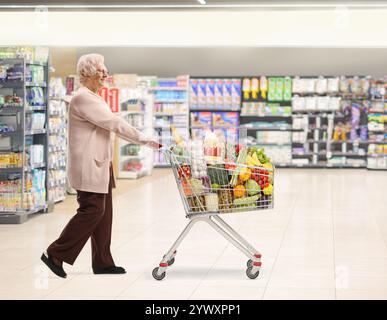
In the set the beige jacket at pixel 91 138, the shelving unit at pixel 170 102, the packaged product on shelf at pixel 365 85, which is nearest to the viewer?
the beige jacket at pixel 91 138

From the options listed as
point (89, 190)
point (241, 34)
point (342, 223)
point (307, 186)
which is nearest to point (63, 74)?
point (241, 34)

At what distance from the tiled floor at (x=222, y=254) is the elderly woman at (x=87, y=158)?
27cm

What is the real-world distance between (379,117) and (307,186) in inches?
202

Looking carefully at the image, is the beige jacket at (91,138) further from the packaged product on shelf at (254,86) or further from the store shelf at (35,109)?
the packaged product on shelf at (254,86)

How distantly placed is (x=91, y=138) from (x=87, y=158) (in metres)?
0.14

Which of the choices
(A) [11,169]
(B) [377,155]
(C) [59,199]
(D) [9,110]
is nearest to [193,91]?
(B) [377,155]

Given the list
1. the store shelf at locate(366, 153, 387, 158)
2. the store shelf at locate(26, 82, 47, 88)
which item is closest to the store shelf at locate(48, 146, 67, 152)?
the store shelf at locate(26, 82, 47, 88)

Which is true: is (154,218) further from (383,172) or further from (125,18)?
(125,18)

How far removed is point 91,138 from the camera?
585 cm

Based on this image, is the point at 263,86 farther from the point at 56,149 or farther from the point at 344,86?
the point at 56,149

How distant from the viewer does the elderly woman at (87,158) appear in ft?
19.0

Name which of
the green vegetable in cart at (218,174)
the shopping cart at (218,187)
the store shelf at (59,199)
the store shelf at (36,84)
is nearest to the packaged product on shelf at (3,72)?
the store shelf at (36,84)

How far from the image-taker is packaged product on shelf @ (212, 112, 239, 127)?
19.3m

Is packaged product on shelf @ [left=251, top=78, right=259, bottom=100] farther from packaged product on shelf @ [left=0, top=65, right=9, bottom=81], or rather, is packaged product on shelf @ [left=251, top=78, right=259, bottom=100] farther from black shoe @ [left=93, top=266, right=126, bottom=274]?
black shoe @ [left=93, top=266, right=126, bottom=274]
